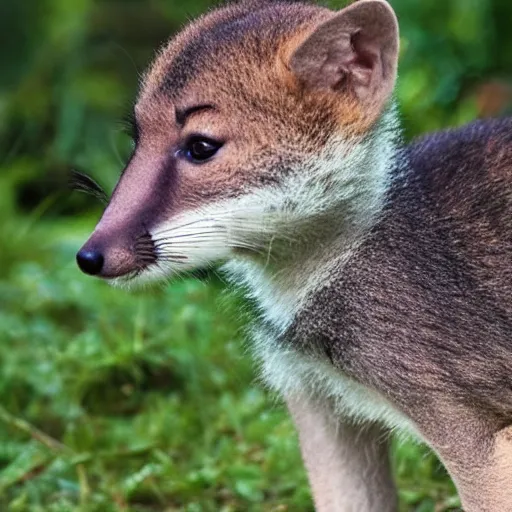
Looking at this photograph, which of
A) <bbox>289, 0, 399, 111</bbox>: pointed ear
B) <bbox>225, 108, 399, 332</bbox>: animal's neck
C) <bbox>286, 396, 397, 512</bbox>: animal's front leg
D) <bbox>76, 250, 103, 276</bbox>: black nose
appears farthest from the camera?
<bbox>286, 396, 397, 512</bbox>: animal's front leg

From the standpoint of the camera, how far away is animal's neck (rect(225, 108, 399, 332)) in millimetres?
3562

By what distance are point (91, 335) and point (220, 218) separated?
215 cm

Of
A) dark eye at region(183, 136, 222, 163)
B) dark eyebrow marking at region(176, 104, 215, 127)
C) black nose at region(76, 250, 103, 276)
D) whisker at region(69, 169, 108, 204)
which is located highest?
whisker at region(69, 169, 108, 204)

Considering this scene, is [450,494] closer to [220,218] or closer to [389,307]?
[389,307]

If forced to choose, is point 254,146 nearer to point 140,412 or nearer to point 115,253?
point 115,253

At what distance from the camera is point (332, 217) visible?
3637 millimetres

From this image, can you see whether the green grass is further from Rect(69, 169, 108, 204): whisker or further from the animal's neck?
Rect(69, 169, 108, 204): whisker

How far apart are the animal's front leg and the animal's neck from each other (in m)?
0.44

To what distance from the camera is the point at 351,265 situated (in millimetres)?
3652

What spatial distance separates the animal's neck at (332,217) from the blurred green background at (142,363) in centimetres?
46

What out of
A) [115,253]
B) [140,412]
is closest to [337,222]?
[115,253]

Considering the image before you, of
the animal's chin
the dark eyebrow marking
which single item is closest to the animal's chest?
the animal's chin

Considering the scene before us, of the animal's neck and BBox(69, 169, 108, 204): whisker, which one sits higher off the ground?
BBox(69, 169, 108, 204): whisker

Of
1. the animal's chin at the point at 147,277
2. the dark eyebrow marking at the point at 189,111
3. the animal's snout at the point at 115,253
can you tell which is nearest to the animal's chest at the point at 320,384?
the animal's chin at the point at 147,277
